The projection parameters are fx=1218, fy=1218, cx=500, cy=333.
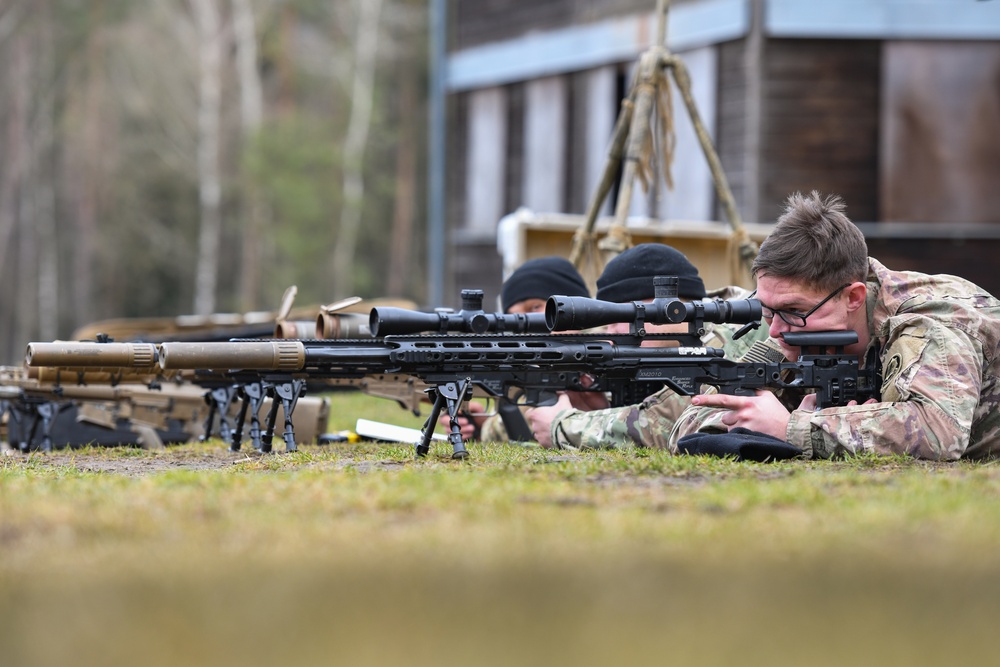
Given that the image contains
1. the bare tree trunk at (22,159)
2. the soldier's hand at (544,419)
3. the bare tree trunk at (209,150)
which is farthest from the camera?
the bare tree trunk at (209,150)

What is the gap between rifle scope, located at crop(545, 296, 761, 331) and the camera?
6.07 metres

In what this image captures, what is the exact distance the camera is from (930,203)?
660 inches

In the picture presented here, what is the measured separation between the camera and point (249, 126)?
131ft

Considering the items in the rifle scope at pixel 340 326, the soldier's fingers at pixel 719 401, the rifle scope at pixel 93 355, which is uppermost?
the rifle scope at pixel 340 326

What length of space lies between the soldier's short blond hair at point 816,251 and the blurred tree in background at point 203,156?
32068mm

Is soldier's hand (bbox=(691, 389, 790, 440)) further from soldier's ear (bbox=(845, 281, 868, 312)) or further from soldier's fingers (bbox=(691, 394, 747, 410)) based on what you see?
soldier's ear (bbox=(845, 281, 868, 312))

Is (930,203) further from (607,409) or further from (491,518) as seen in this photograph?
(491,518)

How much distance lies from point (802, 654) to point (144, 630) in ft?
5.32

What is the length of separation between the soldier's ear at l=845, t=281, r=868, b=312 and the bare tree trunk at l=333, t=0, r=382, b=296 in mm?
34741

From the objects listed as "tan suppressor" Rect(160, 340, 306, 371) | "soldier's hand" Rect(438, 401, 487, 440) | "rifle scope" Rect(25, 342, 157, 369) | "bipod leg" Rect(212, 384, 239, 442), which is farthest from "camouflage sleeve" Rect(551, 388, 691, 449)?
"bipod leg" Rect(212, 384, 239, 442)

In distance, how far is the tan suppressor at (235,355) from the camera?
5.87m

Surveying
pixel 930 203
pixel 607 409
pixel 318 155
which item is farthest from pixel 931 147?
pixel 318 155

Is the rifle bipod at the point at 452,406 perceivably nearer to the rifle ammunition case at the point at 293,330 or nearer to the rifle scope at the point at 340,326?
the rifle scope at the point at 340,326

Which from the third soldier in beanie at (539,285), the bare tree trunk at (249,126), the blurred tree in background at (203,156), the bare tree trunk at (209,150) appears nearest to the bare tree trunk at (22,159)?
the blurred tree in background at (203,156)
